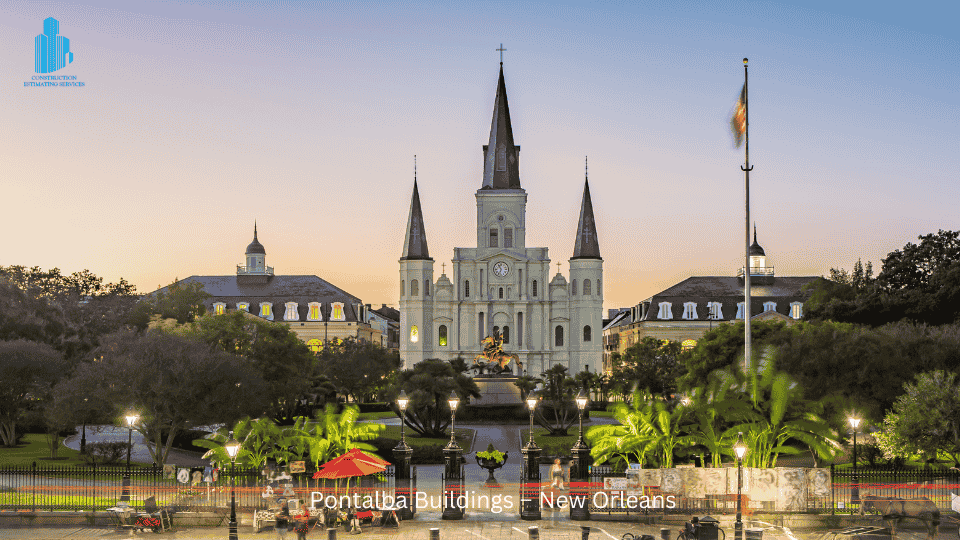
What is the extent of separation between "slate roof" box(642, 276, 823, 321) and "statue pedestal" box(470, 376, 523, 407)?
5060 centimetres

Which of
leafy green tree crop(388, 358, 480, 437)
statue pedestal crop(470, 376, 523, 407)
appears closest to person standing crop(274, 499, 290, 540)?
leafy green tree crop(388, 358, 480, 437)

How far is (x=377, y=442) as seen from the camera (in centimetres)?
4344

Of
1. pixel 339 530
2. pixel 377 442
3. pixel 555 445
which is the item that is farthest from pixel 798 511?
pixel 377 442

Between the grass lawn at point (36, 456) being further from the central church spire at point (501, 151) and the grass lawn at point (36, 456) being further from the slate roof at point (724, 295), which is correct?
the slate roof at point (724, 295)

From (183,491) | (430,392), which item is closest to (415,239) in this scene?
(430,392)

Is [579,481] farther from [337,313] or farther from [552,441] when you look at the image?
[337,313]

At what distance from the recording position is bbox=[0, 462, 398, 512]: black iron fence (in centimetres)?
2567

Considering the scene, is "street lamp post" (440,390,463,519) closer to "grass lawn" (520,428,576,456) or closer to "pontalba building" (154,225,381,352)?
"grass lawn" (520,428,576,456)

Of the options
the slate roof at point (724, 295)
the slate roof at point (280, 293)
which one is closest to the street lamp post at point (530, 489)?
the slate roof at point (280, 293)

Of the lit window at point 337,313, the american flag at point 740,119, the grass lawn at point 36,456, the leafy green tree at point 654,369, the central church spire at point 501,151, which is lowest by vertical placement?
the grass lawn at point 36,456

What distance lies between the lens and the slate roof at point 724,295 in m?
115

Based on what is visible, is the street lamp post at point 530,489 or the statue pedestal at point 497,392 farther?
the statue pedestal at point 497,392

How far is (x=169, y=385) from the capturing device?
121 feet

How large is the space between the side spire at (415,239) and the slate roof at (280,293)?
15431mm
